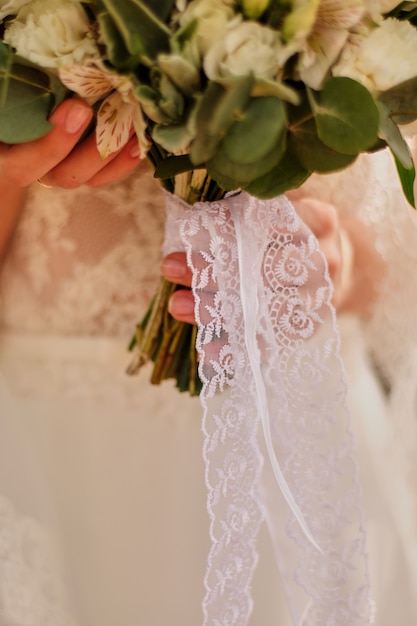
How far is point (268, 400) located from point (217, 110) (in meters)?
0.33

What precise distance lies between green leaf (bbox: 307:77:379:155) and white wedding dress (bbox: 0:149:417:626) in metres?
0.41

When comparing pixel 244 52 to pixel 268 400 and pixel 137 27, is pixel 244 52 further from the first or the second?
pixel 268 400

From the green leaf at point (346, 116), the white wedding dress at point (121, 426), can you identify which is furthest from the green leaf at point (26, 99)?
the white wedding dress at point (121, 426)

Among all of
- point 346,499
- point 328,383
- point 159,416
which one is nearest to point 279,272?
point 328,383

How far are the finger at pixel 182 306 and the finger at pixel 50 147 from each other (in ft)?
0.61

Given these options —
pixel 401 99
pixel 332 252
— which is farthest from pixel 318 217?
pixel 401 99

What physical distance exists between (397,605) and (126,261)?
56cm

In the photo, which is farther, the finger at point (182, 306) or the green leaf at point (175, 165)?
the finger at point (182, 306)

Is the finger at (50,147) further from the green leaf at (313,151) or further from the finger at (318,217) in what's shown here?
the finger at (318,217)

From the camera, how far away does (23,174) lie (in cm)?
65

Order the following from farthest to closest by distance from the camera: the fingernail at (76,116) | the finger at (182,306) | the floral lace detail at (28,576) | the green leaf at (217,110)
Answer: the floral lace detail at (28,576) < the finger at (182,306) < the fingernail at (76,116) < the green leaf at (217,110)

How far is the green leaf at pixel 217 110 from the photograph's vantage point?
1.50 feet

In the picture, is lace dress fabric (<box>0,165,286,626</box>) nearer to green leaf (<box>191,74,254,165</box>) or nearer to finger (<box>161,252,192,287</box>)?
finger (<box>161,252,192,287</box>)

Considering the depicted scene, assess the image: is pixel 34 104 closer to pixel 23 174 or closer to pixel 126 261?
pixel 23 174
